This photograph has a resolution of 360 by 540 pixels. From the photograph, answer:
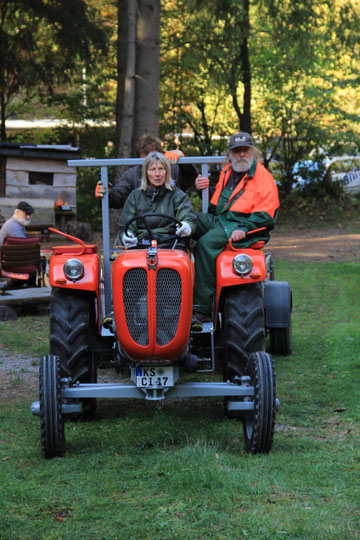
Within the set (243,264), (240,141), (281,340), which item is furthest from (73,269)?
(281,340)

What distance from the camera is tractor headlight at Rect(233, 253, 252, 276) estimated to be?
581 cm

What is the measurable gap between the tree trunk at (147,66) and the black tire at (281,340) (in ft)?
19.7

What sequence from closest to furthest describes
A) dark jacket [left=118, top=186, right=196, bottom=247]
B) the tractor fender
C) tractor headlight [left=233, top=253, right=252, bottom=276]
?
tractor headlight [left=233, top=253, right=252, bottom=276] → dark jacket [left=118, top=186, right=196, bottom=247] → the tractor fender

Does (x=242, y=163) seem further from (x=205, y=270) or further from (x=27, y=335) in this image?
(x=27, y=335)

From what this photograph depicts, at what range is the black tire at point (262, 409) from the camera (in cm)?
497

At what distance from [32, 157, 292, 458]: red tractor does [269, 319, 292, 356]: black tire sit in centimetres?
195

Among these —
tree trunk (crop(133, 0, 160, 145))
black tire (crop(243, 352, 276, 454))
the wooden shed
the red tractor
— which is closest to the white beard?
the red tractor

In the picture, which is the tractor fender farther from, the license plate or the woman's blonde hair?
the license plate

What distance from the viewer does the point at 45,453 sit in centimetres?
509

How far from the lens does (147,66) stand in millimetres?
13320

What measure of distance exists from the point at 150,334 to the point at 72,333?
101 centimetres

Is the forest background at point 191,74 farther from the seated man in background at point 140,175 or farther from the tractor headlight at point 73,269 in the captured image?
the tractor headlight at point 73,269

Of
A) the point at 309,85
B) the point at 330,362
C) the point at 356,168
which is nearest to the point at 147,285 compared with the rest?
the point at 330,362

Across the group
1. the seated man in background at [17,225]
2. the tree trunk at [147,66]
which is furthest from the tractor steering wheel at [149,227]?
the tree trunk at [147,66]
